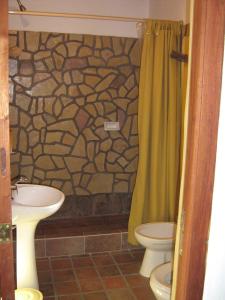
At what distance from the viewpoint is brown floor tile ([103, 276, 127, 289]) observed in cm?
270

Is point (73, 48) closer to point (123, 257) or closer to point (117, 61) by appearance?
point (117, 61)

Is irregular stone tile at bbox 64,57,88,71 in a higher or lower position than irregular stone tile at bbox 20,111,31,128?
higher

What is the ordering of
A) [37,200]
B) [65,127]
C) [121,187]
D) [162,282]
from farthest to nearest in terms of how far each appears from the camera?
[121,187] < [65,127] < [37,200] < [162,282]

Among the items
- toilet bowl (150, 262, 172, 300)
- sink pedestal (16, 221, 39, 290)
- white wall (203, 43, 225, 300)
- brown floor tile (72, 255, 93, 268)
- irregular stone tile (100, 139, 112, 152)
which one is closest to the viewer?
white wall (203, 43, 225, 300)

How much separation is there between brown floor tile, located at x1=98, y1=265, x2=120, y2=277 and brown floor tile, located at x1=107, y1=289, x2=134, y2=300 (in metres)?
0.25

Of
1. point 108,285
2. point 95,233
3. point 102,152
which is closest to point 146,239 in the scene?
point 108,285

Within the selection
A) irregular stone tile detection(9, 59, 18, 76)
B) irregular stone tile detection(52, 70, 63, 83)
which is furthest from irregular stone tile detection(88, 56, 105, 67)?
irregular stone tile detection(9, 59, 18, 76)

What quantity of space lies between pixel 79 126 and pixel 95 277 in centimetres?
156

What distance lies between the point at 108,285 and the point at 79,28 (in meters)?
2.54

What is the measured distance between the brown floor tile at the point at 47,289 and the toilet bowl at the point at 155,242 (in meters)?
0.79

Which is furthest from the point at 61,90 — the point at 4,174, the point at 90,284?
the point at 4,174

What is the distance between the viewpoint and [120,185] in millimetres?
3762

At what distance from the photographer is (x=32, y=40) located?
333 cm

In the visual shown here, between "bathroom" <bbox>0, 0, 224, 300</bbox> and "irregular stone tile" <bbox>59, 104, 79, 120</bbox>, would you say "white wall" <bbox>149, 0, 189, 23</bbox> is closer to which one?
"bathroom" <bbox>0, 0, 224, 300</bbox>
